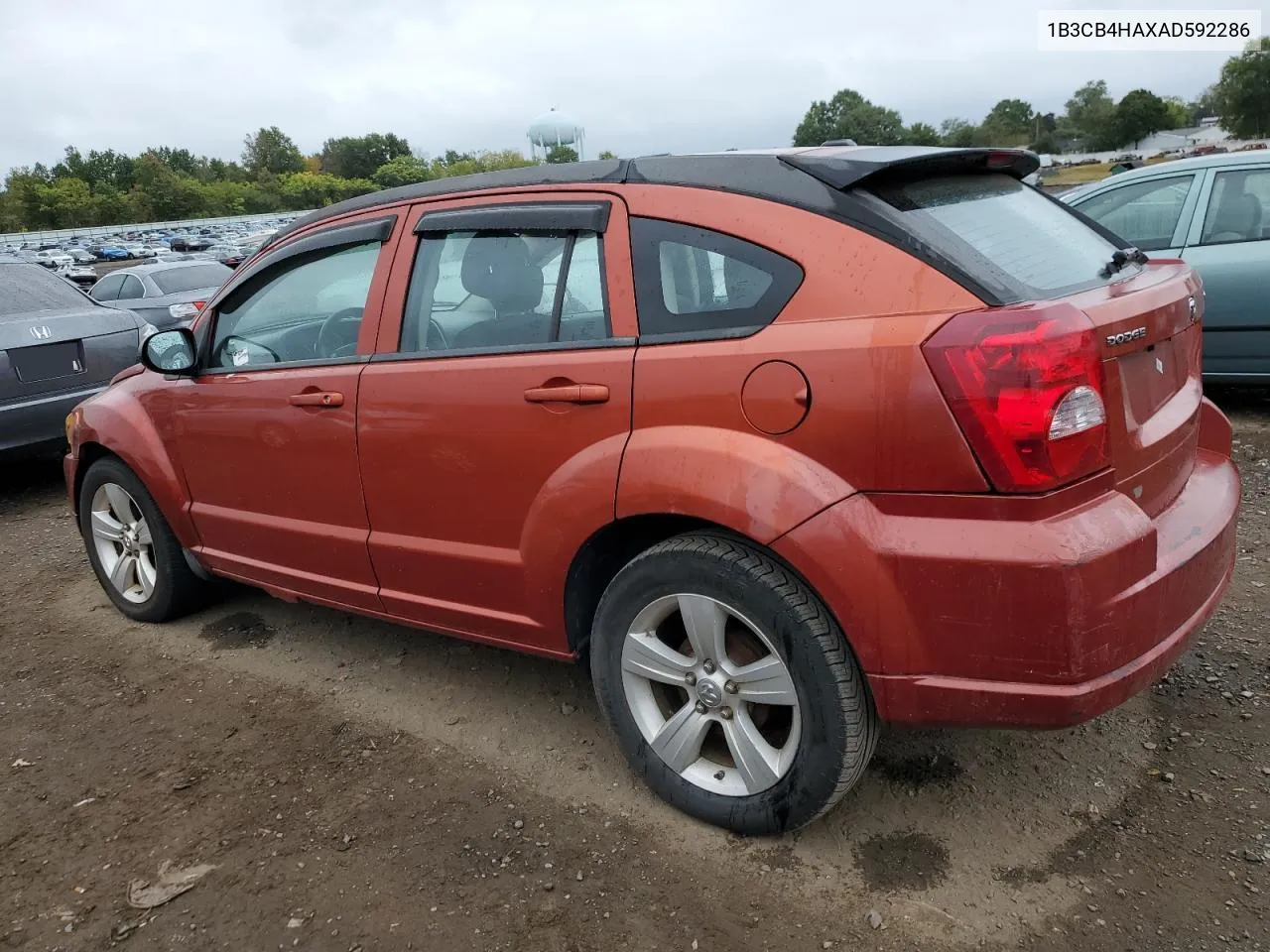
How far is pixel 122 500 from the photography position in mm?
4219

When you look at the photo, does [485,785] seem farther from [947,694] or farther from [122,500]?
[122,500]

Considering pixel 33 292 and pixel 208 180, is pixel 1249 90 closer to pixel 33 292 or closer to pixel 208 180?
pixel 33 292

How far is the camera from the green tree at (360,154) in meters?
134

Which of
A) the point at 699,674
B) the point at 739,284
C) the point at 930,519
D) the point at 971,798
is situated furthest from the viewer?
the point at 971,798

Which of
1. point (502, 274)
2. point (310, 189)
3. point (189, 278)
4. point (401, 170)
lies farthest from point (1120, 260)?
point (401, 170)

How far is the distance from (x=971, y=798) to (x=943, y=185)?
5.47 ft

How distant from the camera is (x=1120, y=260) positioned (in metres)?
2.66

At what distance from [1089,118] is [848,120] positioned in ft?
83.6

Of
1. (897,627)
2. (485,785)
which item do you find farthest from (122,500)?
(897,627)

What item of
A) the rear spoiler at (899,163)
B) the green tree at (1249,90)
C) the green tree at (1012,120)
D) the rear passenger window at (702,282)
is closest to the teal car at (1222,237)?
the rear spoiler at (899,163)

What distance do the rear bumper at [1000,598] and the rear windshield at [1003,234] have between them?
51 centimetres

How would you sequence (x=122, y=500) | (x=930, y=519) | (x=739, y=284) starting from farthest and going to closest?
(x=122, y=500) < (x=739, y=284) < (x=930, y=519)

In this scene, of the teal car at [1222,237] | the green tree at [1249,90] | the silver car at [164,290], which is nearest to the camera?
the teal car at [1222,237]

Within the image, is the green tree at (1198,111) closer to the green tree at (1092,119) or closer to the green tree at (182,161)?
the green tree at (1092,119)
